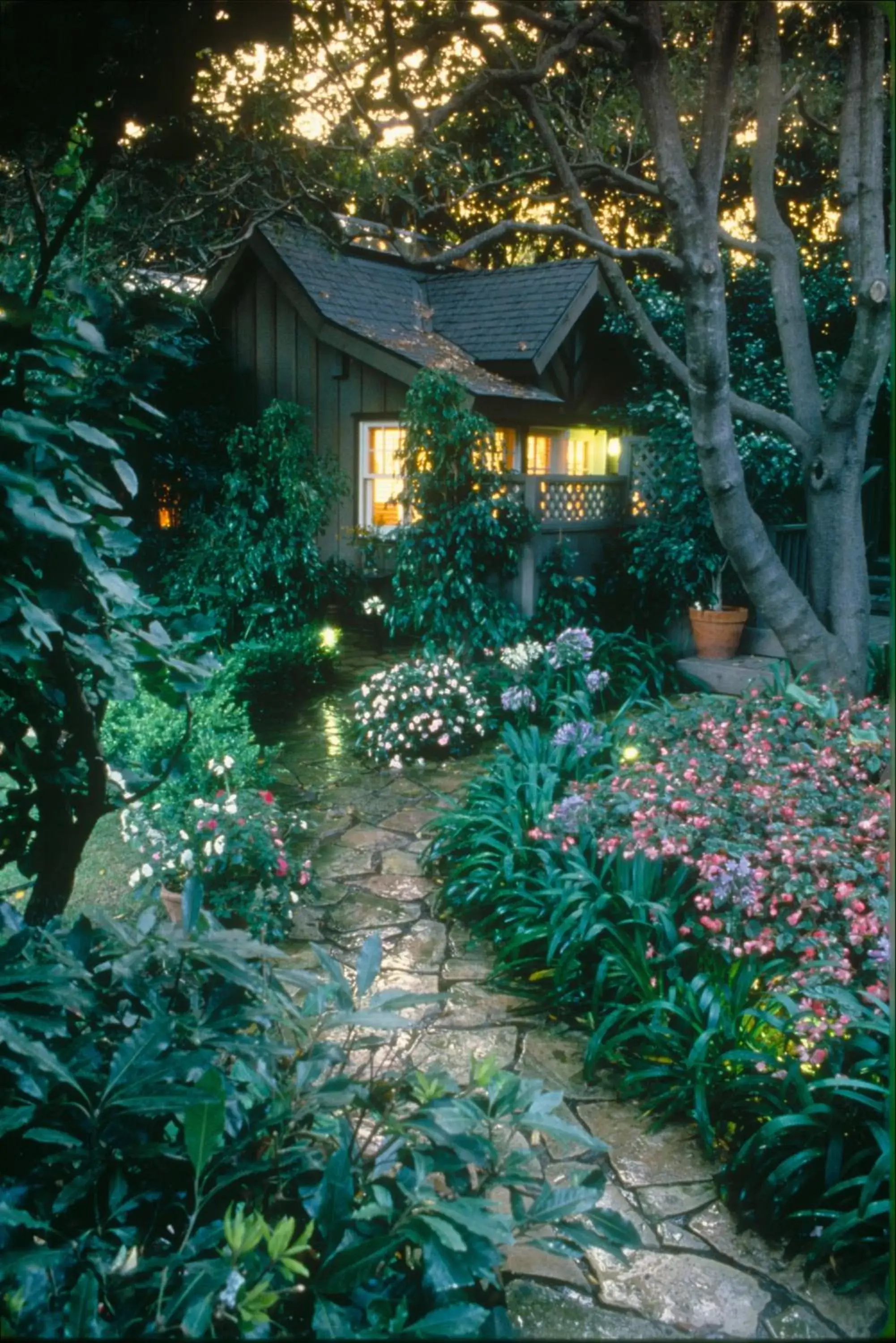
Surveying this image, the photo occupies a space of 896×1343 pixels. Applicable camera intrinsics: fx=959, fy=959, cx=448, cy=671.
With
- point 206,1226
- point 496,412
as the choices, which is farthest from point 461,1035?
point 496,412

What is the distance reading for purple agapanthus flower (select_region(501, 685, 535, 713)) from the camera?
7293mm

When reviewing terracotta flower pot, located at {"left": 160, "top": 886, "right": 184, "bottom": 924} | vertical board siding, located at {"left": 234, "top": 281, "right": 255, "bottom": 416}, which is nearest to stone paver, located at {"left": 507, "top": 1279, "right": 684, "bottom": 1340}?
terracotta flower pot, located at {"left": 160, "top": 886, "right": 184, "bottom": 924}

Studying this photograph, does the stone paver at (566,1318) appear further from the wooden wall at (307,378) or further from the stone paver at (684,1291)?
the wooden wall at (307,378)

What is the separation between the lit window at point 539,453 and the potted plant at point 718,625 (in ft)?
17.9

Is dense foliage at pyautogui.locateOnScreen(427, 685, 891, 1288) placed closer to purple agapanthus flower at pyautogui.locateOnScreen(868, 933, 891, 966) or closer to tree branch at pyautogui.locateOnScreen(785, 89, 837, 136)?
purple agapanthus flower at pyautogui.locateOnScreen(868, 933, 891, 966)

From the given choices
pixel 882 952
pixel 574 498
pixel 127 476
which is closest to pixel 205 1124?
pixel 127 476

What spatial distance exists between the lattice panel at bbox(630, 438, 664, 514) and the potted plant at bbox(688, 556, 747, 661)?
1.41m

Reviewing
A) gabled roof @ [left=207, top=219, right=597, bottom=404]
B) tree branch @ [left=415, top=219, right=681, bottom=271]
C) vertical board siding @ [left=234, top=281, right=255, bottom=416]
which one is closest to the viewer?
tree branch @ [left=415, top=219, right=681, bottom=271]

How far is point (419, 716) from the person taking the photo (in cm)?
709

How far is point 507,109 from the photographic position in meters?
6.42

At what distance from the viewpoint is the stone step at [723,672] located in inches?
344

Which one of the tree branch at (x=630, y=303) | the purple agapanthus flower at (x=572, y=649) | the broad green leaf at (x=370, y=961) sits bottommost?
the broad green leaf at (x=370, y=961)

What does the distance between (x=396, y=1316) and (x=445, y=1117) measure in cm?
32

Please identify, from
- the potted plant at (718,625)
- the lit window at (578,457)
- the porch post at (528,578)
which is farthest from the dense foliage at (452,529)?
the lit window at (578,457)
